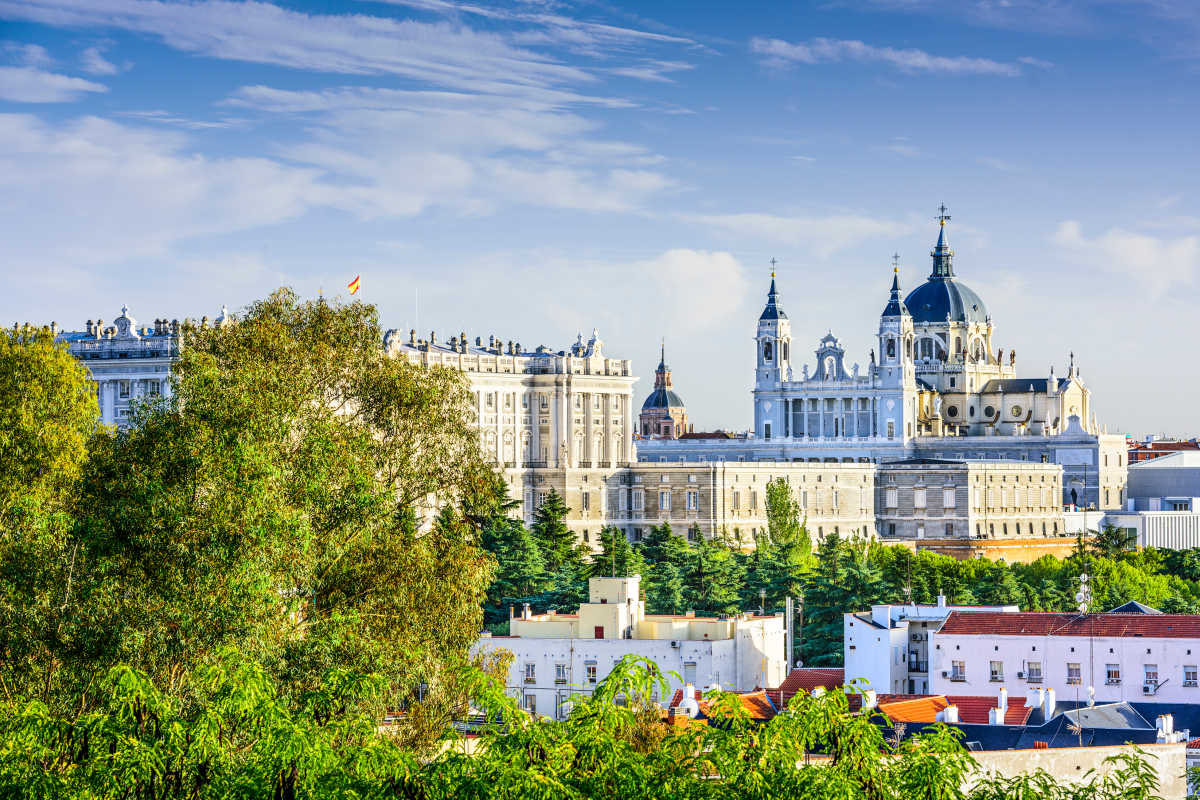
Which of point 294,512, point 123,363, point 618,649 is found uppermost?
point 123,363

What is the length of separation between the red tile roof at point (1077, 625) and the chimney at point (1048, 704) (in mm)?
10402

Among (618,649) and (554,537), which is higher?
(554,537)

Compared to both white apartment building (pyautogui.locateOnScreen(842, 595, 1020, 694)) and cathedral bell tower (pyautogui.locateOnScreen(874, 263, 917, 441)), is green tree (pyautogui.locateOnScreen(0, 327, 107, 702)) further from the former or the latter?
cathedral bell tower (pyautogui.locateOnScreen(874, 263, 917, 441))

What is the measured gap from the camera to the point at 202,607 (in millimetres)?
33875

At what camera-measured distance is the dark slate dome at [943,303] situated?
600ft

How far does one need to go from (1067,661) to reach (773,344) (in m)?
111

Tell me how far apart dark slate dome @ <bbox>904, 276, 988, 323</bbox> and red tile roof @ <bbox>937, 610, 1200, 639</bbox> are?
11943 cm

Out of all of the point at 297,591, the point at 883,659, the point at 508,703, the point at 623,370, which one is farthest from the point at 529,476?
the point at 508,703

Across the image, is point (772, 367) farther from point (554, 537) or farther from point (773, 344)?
point (554, 537)

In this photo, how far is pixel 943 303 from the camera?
18288cm

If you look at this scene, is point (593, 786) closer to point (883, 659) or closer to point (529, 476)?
point (883, 659)

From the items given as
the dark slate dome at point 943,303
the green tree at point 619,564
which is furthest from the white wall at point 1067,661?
the dark slate dome at point 943,303

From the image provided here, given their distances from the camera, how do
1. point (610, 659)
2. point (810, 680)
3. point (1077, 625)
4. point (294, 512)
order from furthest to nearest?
point (1077, 625), point (610, 659), point (810, 680), point (294, 512)

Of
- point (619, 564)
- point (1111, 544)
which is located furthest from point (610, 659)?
point (1111, 544)
